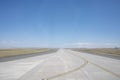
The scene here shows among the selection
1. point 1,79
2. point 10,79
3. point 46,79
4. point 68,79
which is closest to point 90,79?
point 68,79

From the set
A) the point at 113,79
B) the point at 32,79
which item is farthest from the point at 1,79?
the point at 113,79

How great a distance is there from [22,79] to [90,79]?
14.0 ft

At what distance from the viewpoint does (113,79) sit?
9.36 m

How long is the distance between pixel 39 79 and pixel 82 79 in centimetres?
268

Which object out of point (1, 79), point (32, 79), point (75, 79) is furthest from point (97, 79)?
point (1, 79)

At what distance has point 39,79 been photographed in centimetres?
936

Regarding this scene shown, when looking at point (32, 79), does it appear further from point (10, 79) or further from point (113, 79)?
point (113, 79)

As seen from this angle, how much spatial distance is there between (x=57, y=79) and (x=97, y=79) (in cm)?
254

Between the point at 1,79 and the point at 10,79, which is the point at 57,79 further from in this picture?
the point at 1,79

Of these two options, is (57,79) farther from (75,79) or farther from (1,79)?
(1,79)

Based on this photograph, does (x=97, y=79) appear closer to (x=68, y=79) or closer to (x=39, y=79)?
(x=68, y=79)

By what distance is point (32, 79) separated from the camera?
938 centimetres

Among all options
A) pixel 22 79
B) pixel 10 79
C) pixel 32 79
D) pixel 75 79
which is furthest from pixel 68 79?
pixel 10 79

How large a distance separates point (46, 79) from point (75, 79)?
182cm
